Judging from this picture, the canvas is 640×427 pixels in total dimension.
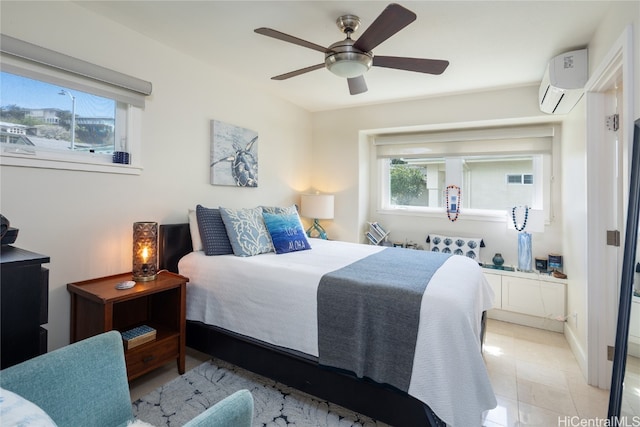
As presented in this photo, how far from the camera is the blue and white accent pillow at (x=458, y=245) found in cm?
365

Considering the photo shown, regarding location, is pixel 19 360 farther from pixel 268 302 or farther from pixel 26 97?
pixel 26 97

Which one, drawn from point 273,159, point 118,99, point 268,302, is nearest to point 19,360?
point 268,302

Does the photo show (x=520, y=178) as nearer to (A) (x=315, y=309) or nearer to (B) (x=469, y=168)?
(B) (x=469, y=168)

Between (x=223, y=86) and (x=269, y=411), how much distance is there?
279cm

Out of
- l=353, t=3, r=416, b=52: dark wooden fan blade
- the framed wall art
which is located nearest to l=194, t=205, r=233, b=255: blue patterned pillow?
the framed wall art

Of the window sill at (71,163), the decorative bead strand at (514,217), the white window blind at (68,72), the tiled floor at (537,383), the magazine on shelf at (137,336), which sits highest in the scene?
the white window blind at (68,72)

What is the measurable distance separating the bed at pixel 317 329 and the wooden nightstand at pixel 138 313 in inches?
5.5

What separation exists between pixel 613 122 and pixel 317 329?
7.73 feet

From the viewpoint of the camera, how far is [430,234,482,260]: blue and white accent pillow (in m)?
3.65

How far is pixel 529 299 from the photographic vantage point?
126 inches

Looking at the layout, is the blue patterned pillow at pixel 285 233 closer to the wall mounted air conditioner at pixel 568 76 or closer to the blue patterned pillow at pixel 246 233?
the blue patterned pillow at pixel 246 233

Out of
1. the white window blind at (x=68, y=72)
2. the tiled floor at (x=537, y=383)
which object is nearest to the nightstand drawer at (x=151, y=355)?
the white window blind at (x=68, y=72)

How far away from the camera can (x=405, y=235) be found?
416 cm

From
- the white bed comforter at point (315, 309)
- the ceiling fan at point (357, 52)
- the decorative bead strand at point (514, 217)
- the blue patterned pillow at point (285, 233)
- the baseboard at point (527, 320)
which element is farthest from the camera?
the decorative bead strand at point (514, 217)
